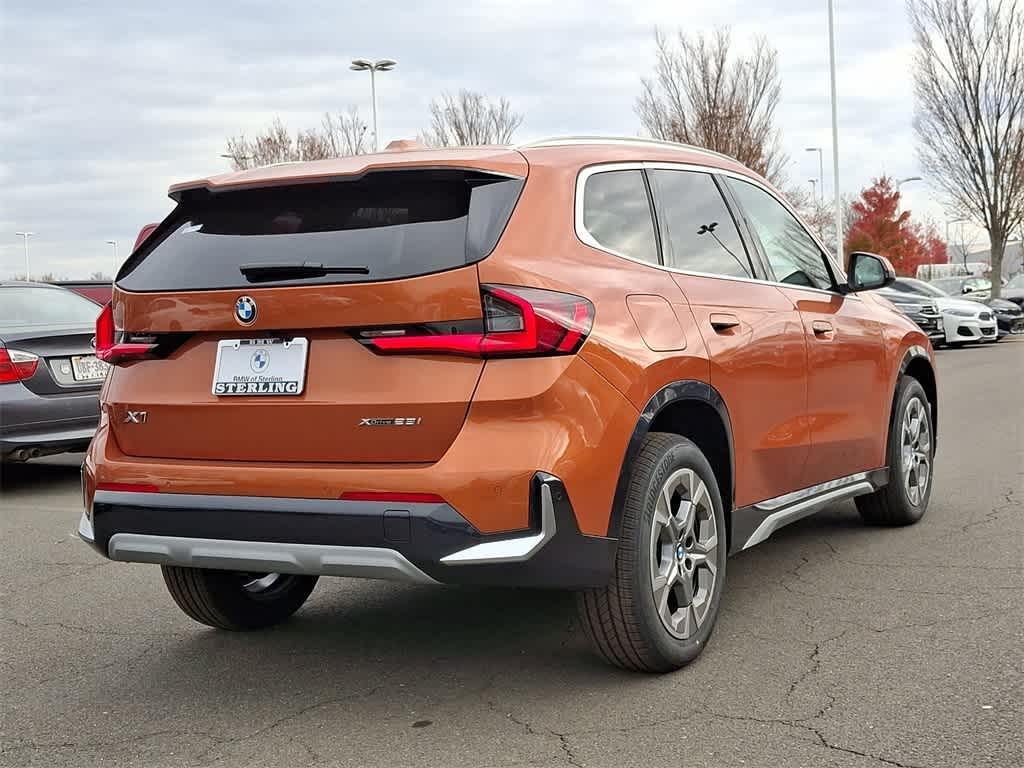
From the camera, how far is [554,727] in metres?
3.56

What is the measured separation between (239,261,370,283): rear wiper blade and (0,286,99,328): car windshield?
6.06 metres

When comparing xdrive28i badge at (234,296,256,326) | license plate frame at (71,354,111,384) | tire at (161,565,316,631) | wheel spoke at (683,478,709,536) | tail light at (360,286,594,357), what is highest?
xdrive28i badge at (234,296,256,326)

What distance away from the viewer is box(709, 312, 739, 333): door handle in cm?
436

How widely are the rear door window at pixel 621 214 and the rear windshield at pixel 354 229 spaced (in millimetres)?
380

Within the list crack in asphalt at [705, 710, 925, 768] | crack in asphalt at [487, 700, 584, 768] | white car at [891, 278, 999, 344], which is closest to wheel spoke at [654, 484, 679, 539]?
crack in asphalt at [705, 710, 925, 768]

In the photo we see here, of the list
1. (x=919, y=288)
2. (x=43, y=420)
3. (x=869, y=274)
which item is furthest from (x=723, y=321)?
(x=919, y=288)

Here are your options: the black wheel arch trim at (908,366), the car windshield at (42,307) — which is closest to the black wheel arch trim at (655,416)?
the black wheel arch trim at (908,366)

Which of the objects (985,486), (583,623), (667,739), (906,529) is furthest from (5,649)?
(985,486)

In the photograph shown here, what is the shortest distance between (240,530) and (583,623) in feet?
3.61

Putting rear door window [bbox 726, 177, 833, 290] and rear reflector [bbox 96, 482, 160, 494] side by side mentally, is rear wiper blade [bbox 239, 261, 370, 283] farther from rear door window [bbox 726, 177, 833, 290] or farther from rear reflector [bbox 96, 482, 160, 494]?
rear door window [bbox 726, 177, 833, 290]

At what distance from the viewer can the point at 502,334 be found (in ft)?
11.4

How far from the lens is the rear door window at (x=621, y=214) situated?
3.99m

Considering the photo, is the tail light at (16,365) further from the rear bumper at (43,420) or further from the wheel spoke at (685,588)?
the wheel spoke at (685,588)

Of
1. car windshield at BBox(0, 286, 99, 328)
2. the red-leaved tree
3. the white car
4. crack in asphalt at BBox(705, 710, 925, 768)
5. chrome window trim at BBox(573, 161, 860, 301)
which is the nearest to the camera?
crack in asphalt at BBox(705, 710, 925, 768)
